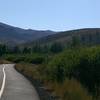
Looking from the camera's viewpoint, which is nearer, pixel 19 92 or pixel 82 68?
pixel 19 92

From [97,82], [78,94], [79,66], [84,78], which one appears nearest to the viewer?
[78,94]

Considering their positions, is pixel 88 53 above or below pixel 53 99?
above

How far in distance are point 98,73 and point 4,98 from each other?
290 inches

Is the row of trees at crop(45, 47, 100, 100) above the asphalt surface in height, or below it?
above

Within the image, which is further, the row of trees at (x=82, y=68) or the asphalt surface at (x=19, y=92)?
the row of trees at (x=82, y=68)

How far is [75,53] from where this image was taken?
3184 centimetres

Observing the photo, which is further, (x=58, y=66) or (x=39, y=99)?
(x=58, y=66)

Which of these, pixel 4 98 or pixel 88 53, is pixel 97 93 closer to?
pixel 4 98

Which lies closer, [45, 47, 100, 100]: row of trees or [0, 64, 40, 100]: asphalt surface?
[0, 64, 40, 100]: asphalt surface

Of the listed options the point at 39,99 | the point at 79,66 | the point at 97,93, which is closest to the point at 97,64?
the point at 79,66

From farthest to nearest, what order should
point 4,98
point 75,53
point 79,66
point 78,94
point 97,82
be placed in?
point 75,53
point 79,66
point 97,82
point 4,98
point 78,94

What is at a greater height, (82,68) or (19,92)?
(82,68)

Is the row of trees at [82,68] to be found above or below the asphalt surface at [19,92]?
above

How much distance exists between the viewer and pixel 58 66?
33531 millimetres
